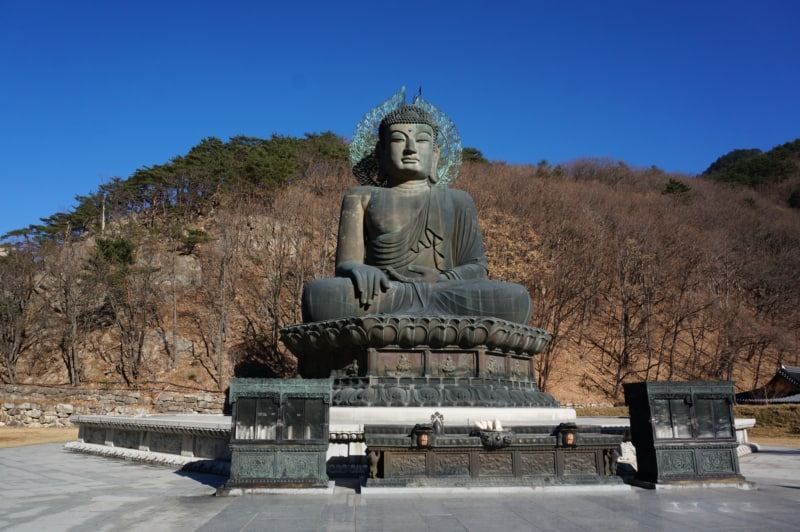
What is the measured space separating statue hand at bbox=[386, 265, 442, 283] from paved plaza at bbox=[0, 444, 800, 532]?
12.4 ft

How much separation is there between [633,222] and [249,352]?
19.1 metres

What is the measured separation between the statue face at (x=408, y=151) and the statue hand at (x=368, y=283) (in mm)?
2208

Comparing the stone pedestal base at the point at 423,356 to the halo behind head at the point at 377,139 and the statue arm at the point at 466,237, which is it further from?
the halo behind head at the point at 377,139

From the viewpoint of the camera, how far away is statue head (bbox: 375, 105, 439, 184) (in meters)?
9.86

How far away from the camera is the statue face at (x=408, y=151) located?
985cm

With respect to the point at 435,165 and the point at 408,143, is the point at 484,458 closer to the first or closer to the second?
the point at 408,143

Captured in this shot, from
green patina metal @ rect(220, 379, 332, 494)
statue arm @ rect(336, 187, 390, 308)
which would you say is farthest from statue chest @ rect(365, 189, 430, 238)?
green patina metal @ rect(220, 379, 332, 494)

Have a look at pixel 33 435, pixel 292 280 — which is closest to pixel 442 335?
pixel 33 435

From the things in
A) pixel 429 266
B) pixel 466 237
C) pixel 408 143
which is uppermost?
pixel 408 143

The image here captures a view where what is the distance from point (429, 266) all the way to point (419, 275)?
1.41 ft

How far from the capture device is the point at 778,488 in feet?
17.7

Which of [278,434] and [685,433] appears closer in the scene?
[278,434]

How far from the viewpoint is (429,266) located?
9531 mm

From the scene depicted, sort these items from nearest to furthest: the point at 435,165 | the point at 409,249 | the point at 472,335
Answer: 1. the point at 472,335
2. the point at 409,249
3. the point at 435,165
